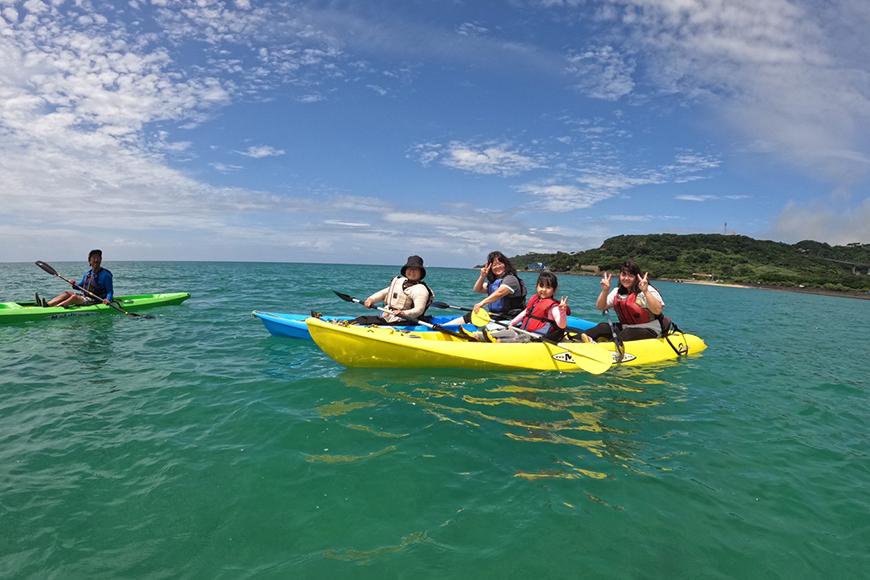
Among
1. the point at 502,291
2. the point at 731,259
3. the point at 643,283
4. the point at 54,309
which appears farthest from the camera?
the point at 731,259

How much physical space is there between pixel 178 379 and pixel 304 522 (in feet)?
15.5

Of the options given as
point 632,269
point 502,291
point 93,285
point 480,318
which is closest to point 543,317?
point 480,318

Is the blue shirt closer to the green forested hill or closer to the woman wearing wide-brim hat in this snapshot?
the woman wearing wide-brim hat

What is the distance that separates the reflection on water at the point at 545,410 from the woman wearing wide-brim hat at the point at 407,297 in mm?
1411

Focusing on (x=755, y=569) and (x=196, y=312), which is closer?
(x=755, y=569)

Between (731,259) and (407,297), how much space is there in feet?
374

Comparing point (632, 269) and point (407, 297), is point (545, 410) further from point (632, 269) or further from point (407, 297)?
point (632, 269)

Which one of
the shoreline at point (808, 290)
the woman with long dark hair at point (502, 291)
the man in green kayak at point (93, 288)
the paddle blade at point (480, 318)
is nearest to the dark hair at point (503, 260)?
the woman with long dark hair at point (502, 291)

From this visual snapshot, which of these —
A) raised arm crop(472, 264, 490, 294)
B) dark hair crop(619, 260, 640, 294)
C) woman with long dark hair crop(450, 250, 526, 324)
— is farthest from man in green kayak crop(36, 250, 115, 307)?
dark hair crop(619, 260, 640, 294)

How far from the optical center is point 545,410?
6066mm

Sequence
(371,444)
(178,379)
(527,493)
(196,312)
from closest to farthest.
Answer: (527,493) → (371,444) → (178,379) → (196,312)

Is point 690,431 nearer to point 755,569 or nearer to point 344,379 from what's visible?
point 755,569

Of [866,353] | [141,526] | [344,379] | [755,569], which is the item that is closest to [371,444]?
[141,526]

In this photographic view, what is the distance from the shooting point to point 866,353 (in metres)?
12.9
